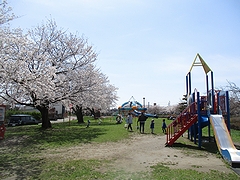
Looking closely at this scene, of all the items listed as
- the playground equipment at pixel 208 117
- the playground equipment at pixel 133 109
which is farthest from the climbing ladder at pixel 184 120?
the playground equipment at pixel 133 109

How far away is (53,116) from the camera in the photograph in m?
41.0

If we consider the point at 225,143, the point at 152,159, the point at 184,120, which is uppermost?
the point at 184,120

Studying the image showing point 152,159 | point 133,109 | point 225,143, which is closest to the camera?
point 152,159

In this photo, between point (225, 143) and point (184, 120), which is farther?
point (184, 120)

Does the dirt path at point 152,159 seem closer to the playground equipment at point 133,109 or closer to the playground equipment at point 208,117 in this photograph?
the playground equipment at point 208,117

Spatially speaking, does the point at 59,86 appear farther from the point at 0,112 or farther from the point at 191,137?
the point at 191,137

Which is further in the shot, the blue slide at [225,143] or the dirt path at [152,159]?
the blue slide at [225,143]

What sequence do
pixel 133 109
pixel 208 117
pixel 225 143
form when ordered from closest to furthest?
pixel 225 143
pixel 208 117
pixel 133 109

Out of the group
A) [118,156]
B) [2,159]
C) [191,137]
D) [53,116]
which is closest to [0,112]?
[2,159]

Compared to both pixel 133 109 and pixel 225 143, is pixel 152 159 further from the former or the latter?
pixel 133 109

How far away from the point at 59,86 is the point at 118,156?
11.1 meters

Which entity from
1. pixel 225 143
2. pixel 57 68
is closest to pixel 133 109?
pixel 57 68

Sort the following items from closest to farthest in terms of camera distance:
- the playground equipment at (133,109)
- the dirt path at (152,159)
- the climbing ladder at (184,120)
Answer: the dirt path at (152,159) → the climbing ladder at (184,120) → the playground equipment at (133,109)

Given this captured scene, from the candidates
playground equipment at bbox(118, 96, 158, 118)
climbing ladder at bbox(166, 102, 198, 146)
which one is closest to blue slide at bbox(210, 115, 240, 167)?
climbing ladder at bbox(166, 102, 198, 146)
